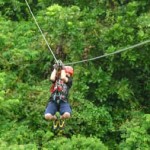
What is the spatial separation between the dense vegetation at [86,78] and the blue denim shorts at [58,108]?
95 centimetres

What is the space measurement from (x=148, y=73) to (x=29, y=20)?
4451 mm

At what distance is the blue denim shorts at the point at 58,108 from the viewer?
795cm

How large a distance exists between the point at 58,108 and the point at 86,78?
2.28 metres

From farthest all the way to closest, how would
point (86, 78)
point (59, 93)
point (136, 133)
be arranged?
1. point (86, 78)
2. point (136, 133)
3. point (59, 93)

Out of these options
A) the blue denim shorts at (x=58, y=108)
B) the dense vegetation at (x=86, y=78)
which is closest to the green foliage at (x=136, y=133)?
the dense vegetation at (x=86, y=78)

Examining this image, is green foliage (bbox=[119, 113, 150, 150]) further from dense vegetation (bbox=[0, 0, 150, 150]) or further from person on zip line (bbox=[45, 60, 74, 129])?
person on zip line (bbox=[45, 60, 74, 129])

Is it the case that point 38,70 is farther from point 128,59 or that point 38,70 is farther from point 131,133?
point 131,133

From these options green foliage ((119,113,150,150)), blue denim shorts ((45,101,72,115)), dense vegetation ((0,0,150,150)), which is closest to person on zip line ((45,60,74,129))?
blue denim shorts ((45,101,72,115))

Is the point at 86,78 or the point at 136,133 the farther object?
the point at 86,78

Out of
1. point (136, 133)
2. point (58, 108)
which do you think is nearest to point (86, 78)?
point (136, 133)

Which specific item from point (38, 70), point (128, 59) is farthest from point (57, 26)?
point (128, 59)

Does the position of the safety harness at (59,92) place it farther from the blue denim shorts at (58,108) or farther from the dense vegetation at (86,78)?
the dense vegetation at (86,78)

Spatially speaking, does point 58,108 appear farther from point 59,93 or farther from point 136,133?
point 136,133

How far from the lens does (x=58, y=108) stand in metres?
8.19
